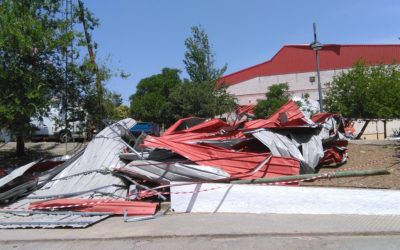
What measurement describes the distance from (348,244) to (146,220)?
3.63m

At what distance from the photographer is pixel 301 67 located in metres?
58.9

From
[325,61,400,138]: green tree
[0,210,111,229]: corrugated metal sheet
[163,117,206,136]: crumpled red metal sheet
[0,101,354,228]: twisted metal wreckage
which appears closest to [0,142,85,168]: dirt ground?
[163,117,206,136]: crumpled red metal sheet

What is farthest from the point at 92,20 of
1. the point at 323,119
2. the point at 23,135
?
the point at 323,119

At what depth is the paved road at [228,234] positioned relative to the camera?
684cm

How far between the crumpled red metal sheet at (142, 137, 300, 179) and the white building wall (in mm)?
47147

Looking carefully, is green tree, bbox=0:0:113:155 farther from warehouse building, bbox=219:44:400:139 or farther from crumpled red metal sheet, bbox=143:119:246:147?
warehouse building, bbox=219:44:400:139

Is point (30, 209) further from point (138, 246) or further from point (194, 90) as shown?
point (194, 90)

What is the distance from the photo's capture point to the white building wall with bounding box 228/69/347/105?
188ft

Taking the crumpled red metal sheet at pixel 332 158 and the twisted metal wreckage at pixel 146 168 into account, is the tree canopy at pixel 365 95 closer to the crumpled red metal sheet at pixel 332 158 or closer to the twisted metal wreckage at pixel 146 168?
the twisted metal wreckage at pixel 146 168

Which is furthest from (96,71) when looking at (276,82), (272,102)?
(276,82)

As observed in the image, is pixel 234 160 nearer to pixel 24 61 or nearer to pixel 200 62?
pixel 24 61

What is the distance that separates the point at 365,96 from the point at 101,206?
22716 millimetres

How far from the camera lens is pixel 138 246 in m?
6.90

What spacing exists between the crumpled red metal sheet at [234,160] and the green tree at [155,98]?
3085cm
